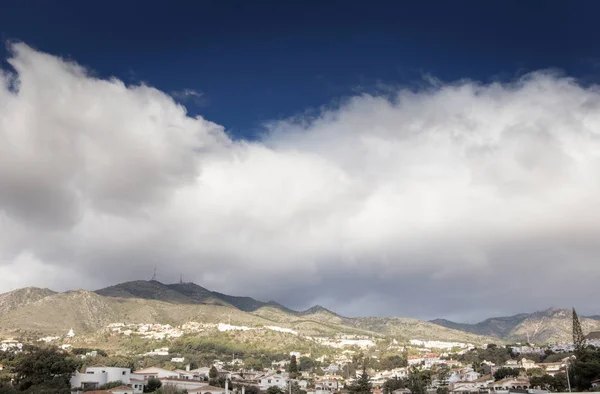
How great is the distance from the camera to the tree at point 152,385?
72750 mm

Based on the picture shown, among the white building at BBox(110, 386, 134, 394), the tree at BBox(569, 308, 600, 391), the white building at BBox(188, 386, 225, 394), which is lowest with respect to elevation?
the white building at BBox(188, 386, 225, 394)

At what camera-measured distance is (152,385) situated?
242ft

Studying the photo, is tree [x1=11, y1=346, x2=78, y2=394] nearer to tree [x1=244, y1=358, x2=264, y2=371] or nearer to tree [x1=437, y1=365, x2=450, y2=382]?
tree [x1=244, y1=358, x2=264, y2=371]

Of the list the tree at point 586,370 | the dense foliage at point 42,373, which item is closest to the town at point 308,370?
the tree at point 586,370

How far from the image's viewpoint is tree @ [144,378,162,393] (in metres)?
72.8

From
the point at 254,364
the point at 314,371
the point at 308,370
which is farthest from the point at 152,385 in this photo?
the point at 308,370

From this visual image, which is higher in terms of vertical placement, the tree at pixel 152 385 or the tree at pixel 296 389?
the tree at pixel 152 385

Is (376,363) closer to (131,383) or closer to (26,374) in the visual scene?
(131,383)

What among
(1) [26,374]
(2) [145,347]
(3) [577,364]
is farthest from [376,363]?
(1) [26,374]

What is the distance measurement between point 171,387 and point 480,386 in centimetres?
5868

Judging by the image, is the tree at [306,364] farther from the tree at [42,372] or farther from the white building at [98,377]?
the tree at [42,372]

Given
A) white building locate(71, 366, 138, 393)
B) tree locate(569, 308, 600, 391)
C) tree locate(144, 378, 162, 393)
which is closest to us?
tree locate(569, 308, 600, 391)

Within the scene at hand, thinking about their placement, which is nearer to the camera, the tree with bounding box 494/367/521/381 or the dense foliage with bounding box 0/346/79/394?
the dense foliage with bounding box 0/346/79/394

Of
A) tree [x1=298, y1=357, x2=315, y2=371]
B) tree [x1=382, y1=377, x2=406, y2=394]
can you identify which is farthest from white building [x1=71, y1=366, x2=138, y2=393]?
tree [x1=298, y1=357, x2=315, y2=371]
